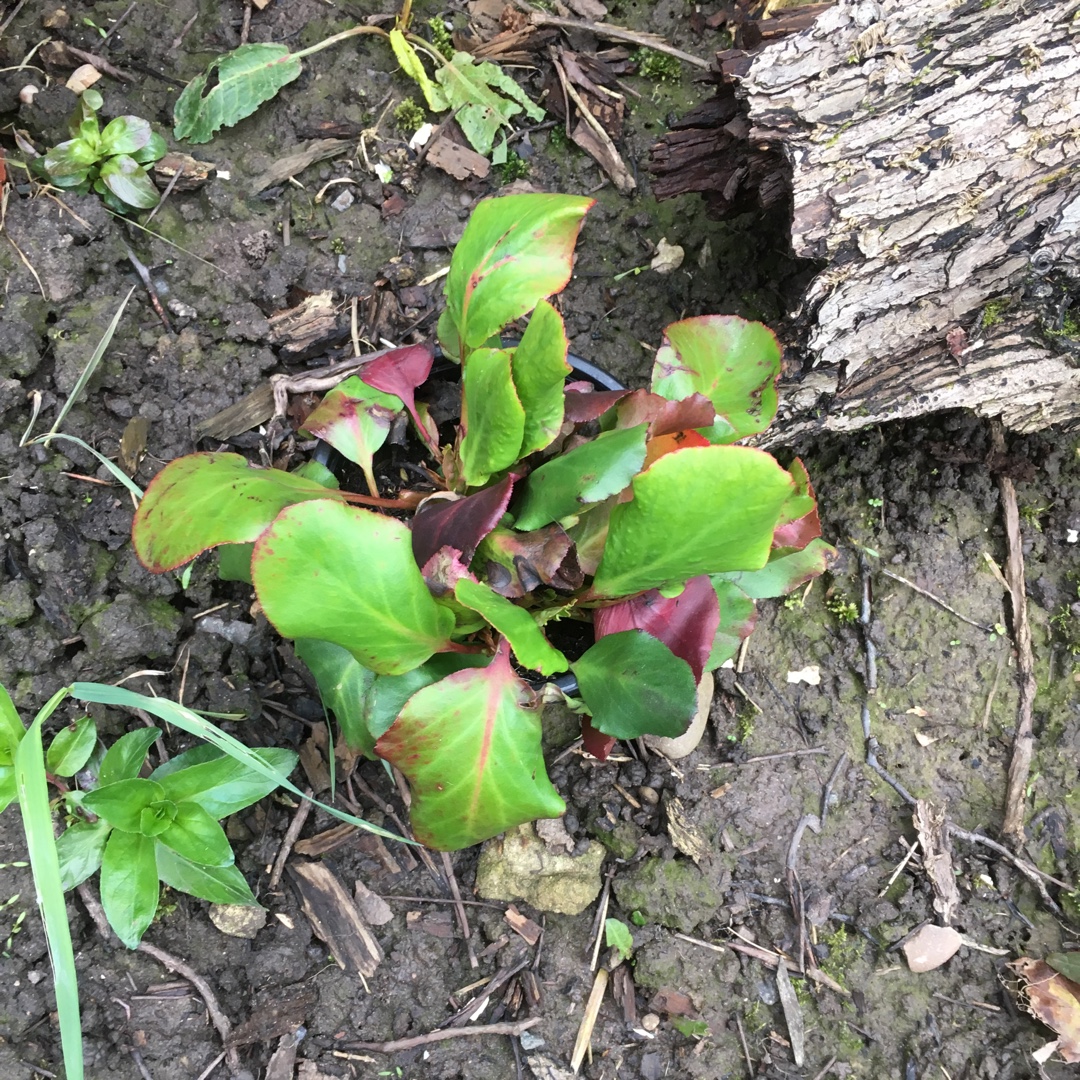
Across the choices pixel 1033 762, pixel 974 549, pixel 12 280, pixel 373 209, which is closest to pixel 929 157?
pixel 974 549

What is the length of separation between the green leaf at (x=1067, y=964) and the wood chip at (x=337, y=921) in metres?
1.17

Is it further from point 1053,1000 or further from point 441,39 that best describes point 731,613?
point 441,39

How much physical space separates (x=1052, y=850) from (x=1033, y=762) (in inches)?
6.2

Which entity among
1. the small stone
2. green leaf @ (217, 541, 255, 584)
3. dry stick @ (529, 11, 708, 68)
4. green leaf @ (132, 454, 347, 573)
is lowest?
the small stone

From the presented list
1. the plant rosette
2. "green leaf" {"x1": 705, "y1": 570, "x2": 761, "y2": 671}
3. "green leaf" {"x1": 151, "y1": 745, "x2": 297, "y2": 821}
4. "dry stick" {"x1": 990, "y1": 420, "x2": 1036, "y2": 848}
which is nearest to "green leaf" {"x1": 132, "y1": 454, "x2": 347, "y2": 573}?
the plant rosette

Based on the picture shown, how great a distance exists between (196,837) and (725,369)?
103 centimetres

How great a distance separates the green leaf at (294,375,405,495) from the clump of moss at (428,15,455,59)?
2.80 feet

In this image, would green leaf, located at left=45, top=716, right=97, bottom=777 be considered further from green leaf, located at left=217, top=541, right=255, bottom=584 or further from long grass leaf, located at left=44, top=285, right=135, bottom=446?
long grass leaf, located at left=44, top=285, right=135, bottom=446

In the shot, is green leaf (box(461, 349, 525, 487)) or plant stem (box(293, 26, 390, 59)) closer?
green leaf (box(461, 349, 525, 487))

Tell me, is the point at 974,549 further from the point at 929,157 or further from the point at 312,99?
the point at 312,99

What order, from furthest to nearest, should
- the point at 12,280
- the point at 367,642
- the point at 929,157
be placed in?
the point at 12,280, the point at 929,157, the point at 367,642

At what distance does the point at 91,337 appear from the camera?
1.41m

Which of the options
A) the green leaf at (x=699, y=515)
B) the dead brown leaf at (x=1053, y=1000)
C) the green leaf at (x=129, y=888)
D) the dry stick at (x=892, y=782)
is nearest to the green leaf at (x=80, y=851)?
the green leaf at (x=129, y=888)

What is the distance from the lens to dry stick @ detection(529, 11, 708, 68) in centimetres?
168
